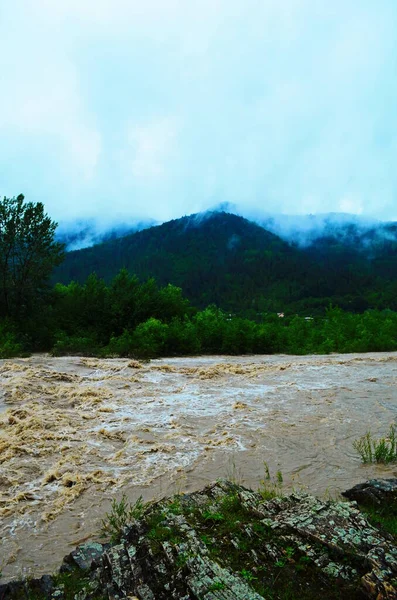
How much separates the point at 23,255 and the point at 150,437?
18802 mm

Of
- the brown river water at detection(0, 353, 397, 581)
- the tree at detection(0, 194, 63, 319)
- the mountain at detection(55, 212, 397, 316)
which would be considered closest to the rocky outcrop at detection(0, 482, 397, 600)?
the brown river water at detection(0, 353, 397, 581)

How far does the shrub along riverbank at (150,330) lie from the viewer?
2169 centimetres

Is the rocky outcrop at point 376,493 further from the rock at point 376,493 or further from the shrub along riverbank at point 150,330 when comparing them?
the shrub along riverbank at point 150,330

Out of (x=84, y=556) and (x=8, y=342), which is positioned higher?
(x=8, y=342)

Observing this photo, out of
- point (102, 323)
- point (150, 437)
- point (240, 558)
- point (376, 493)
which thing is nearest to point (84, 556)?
point (240, 558)

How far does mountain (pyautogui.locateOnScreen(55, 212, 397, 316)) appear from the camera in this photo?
69.1 m

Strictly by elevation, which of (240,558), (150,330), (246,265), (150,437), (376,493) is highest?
(246,265)

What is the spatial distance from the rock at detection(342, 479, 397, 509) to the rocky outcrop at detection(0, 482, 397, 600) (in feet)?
3.20

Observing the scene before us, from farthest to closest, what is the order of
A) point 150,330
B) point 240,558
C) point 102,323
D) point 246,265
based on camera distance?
point 246,265 → point 102,323 → point 150,330 → point 240,558

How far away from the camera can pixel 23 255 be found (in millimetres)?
24359

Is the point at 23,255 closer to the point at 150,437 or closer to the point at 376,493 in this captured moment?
the point at 150,437

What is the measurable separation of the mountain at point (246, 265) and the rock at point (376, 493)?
45.4 metres

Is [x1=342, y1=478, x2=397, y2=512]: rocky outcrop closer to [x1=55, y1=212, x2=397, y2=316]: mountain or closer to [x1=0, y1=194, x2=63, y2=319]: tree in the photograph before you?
[x1=0, y1=194, x2=63, y2=319]: tree

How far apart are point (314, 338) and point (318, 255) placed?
86473mm
